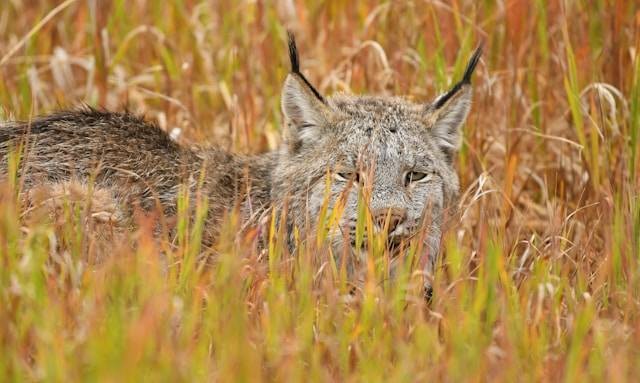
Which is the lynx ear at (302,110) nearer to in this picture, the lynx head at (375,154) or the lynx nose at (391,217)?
the lynx head at (375,154)

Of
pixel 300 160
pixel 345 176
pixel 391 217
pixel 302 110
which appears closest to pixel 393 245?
pixel 391 217

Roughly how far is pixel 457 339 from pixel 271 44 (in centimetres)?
473

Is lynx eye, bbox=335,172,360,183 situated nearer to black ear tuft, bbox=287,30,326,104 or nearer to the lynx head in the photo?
the lynx head

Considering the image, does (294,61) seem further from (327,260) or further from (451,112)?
(327,260)

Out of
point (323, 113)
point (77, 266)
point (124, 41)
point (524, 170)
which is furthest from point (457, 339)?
point (124, 41)

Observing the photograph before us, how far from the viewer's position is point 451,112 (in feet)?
20.6

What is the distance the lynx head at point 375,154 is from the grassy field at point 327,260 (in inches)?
9.6

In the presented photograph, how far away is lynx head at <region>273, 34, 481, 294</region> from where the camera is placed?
5.66 metres

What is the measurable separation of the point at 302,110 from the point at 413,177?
0.70 metres

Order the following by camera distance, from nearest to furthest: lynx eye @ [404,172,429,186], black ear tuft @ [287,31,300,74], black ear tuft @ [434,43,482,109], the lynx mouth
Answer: the lynx mouth
black ear tuft @ [287,31,300,74]
lynx eye @ [404,172,429,186]
black ear tuft @ [434,43,482,109]

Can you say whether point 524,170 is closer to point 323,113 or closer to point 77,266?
point 323,113

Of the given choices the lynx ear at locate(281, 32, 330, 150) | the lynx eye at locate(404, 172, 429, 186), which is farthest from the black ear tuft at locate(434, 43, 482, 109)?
the lynx ear at locate(281, 32, 330, 150)

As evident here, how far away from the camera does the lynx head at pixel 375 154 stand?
5.66 meters

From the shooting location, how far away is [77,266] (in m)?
4.57
